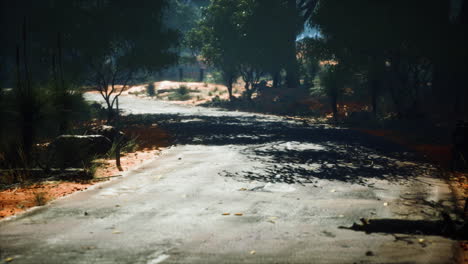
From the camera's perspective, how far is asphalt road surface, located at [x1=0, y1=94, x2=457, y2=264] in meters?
5.34

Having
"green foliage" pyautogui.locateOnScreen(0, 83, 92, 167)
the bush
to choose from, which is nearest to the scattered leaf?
"green foliage" pyautogui.locateOnScreen(0, 83, 92, 167)

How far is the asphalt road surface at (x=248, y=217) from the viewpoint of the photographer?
5.34 meters

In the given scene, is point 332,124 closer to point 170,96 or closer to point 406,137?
point 406,137

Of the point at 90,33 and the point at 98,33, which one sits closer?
the point at 90,33

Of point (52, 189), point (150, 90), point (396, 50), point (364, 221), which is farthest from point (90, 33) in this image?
point (150, 90)

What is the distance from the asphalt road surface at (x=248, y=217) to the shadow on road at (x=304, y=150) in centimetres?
9

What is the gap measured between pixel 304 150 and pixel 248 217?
828 centimetres

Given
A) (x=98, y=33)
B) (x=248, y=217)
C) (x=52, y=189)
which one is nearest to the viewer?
(x=248, y=217)

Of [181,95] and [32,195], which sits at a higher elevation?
[181,95]

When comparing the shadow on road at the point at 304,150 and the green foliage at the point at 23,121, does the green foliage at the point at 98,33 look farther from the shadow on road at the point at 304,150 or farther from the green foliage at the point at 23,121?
the green foliage at the point at 23,121

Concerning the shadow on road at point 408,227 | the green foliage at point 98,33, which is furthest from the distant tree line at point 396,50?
the shadow on road at point 408,227

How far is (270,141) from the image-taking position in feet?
57.0

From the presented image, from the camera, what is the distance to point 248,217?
6.90 m

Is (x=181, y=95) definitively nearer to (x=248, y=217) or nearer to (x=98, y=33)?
(x=98, y=33)
